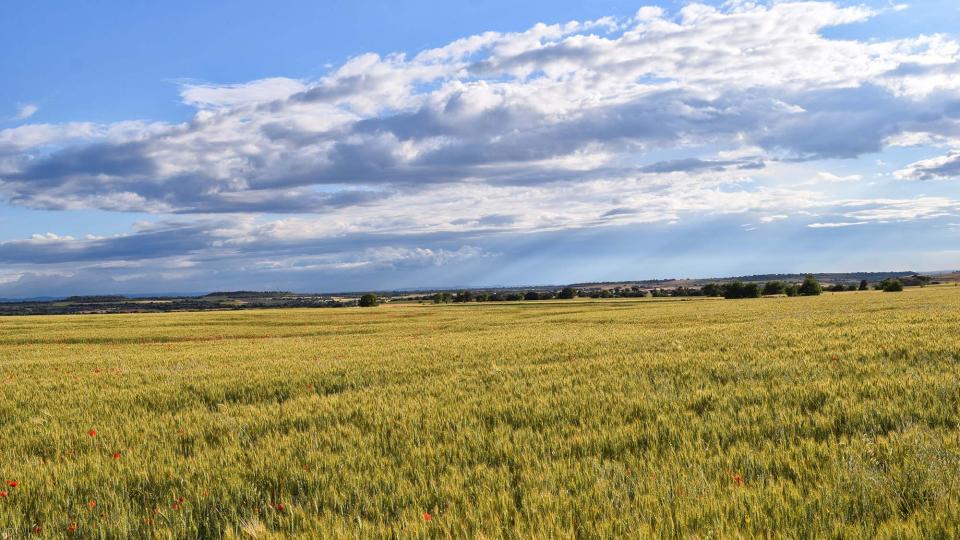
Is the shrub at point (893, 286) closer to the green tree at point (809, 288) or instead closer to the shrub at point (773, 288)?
the green tree at point (809, 288)

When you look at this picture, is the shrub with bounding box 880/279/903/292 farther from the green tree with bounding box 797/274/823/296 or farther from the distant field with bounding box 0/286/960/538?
the distant field with bounding box 0/286/960/538

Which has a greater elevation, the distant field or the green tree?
the distant field

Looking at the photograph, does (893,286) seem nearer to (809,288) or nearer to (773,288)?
(809,288)

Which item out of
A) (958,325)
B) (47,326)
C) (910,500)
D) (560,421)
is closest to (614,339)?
(958,325)

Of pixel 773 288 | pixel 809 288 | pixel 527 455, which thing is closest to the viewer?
pixel 527 455

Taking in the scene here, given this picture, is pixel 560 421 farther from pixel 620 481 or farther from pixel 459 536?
pixel 459 536

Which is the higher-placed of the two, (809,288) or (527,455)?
(527,455)

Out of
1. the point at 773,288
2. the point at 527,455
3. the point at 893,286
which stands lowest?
the point at 773,288

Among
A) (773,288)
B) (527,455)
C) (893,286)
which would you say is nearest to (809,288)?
(773,288)

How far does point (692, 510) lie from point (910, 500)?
1.63 metres

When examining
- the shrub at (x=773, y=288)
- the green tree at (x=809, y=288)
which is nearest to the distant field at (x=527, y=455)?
the green tree at (x=809, y=288)

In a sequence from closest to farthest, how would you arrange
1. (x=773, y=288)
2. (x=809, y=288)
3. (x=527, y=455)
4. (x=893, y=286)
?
(x=527, y=455) < (x=893, y=286) < (x=809, y=288) < (x=773, y=288)

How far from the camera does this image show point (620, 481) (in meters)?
4.98

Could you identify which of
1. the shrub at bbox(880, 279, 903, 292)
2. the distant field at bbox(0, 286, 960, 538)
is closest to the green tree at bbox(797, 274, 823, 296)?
the shrub at bbox(880, 279, 903, 292)
